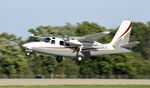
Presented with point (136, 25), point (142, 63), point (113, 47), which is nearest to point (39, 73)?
point (142, 63)

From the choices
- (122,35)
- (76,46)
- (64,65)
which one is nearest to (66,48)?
(76,46)

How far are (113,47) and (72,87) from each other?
8021mm

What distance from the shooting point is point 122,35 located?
155ft

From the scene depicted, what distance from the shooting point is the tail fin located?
151ft

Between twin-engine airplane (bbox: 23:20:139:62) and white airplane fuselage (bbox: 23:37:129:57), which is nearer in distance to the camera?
white airplane fuselage (bbox: 23:37:129:57)

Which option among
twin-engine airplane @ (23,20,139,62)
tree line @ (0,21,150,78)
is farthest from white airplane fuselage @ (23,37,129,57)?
tree line @ (0,21,150,78)

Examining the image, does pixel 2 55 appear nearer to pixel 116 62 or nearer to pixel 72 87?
pixel 116 62

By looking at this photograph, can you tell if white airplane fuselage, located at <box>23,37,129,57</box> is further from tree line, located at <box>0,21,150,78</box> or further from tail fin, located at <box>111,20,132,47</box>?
tree line, located at <box>0,21,150,78</box>

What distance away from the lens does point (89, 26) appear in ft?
280

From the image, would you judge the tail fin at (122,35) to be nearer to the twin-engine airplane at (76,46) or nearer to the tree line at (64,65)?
the twin-engine airplane at (76,46)

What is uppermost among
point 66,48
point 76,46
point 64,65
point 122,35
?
point 122,35

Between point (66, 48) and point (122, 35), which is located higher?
point (122, 35)

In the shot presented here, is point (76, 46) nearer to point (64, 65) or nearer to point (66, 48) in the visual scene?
point (66, 48)

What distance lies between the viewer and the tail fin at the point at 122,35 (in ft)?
151
